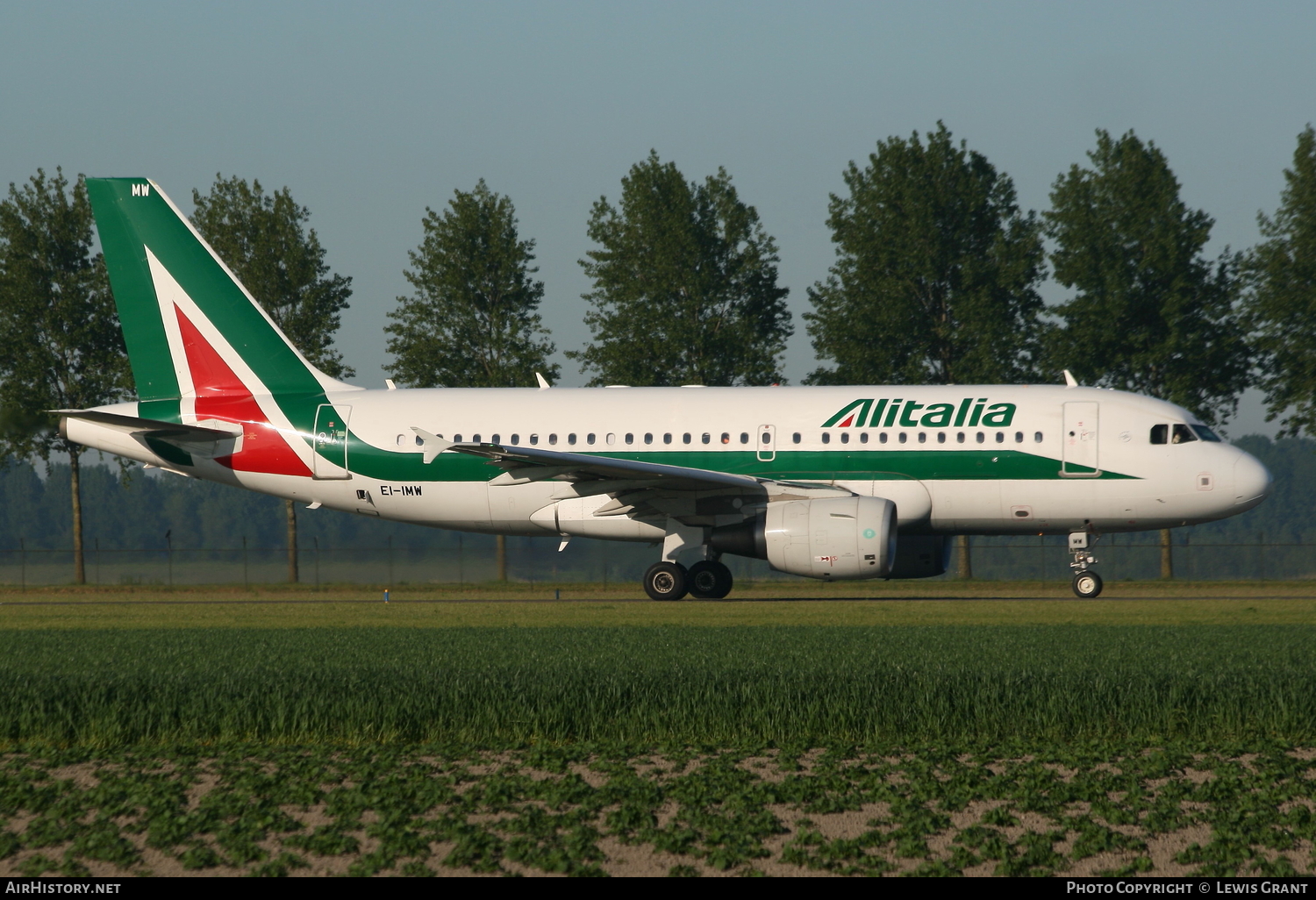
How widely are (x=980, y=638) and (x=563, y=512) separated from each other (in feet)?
38.7

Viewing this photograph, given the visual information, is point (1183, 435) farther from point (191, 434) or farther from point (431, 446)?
point (191, 434)

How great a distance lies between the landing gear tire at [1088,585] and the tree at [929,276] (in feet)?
47.5

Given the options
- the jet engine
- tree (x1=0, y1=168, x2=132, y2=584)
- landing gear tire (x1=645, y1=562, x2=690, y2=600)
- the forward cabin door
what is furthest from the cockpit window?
tree (x1=0, y1=168, x2=132, y2=584)

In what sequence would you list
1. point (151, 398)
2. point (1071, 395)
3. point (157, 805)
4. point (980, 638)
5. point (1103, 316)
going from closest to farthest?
point (157, 805), point (980, 638), point (1071, 395), point (151, 398), point (1103, 316)

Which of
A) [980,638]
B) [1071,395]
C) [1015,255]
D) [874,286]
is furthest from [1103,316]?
[980,638]

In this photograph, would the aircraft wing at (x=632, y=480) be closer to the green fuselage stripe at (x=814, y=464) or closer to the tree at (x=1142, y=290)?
the green fuselage stripe at (x=814, y=464)

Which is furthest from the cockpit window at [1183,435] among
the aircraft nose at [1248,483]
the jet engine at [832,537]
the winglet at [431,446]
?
the winglet at [431,446]

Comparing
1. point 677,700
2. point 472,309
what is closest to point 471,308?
point 472,309

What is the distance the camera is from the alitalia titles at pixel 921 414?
83.5 ft

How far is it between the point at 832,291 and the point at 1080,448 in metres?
19.9

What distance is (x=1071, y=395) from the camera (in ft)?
84.5

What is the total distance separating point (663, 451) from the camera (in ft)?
86.7

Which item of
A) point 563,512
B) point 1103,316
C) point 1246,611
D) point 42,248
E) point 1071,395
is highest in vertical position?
point 42,248
